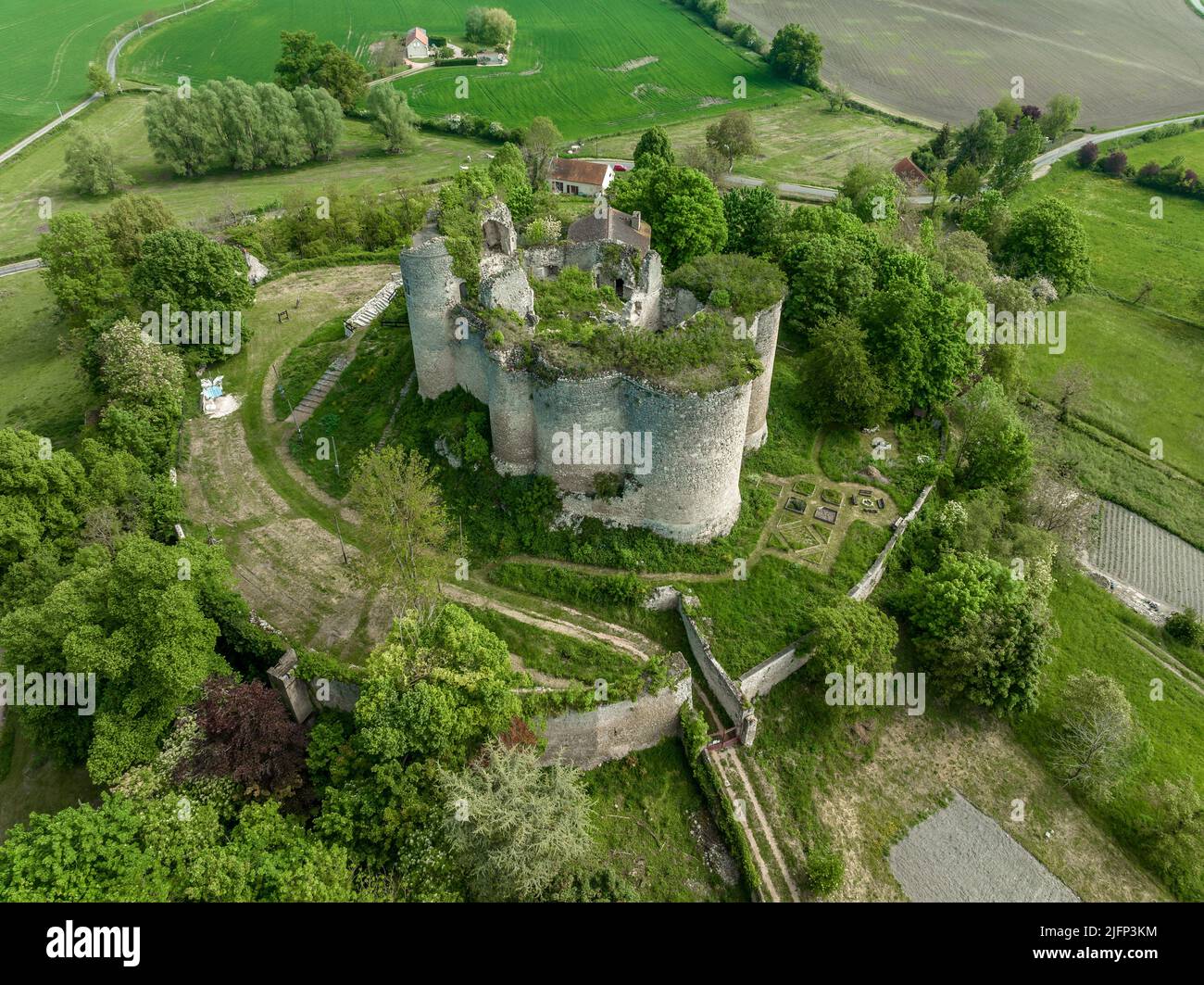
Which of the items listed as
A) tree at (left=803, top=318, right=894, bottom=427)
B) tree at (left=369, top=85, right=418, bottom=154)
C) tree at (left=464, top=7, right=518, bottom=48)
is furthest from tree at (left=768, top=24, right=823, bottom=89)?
tree at (left=803, top=318, right=894, bottom=427)

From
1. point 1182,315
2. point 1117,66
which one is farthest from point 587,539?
point 1117,66

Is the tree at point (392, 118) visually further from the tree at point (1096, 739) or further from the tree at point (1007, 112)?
the tree at point (1096, 739)

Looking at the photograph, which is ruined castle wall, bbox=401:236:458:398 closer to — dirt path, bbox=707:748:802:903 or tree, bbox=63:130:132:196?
dirt path, bbox=707:748:802:903

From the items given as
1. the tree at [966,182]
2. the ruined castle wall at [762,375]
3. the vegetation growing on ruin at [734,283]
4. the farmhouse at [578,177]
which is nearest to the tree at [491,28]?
the farmhouse at [578,177]

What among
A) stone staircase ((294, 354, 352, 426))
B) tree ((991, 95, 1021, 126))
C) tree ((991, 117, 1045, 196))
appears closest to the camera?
stone staircase ((294, 354, 352, 426))

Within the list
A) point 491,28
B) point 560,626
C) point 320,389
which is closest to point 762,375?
point 560,626

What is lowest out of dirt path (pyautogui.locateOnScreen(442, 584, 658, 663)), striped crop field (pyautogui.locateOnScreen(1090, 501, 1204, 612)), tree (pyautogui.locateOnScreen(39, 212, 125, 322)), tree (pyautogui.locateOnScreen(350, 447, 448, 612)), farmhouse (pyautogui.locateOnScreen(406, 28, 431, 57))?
striped crop field (pyautogui.locateOnScreen(1090, 501, 1204, 612))

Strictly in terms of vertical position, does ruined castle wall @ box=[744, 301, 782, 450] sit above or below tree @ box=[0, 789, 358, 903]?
above
